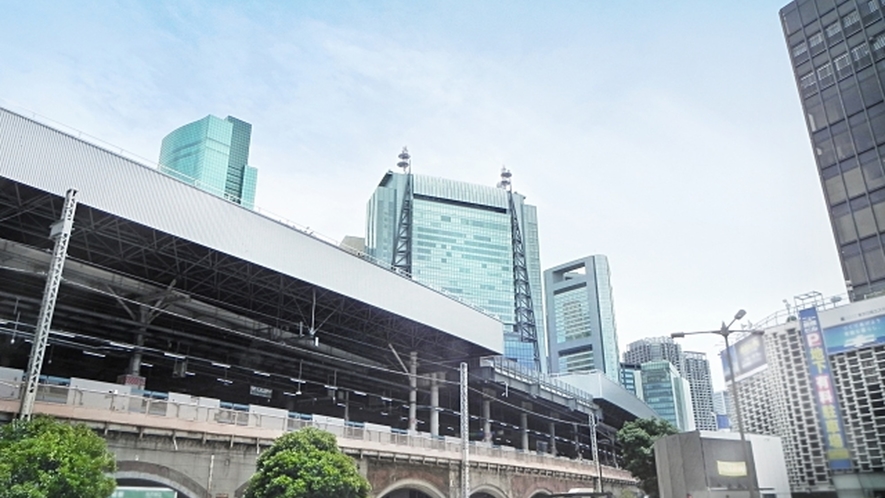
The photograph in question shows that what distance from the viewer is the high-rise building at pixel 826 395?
18.9 metres

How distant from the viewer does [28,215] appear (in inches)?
1249

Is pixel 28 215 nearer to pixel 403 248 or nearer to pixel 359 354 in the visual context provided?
pixel 359 354

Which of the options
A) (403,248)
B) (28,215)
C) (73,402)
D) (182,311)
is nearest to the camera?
(73,402)

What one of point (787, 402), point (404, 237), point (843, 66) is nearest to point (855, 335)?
point (787, 402)

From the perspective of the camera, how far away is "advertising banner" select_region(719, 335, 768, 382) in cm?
2147

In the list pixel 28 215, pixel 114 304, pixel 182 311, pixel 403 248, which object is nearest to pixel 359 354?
pixel 182 311

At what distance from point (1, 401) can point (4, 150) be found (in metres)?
10.8

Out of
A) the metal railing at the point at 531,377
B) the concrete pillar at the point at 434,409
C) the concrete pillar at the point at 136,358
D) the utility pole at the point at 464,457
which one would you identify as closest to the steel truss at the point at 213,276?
the concrete pillar at the point at 136,358

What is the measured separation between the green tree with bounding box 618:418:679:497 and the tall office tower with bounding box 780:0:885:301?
2512cm

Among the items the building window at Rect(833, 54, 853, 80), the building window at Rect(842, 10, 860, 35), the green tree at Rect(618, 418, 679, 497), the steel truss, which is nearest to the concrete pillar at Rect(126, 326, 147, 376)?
the steel truss

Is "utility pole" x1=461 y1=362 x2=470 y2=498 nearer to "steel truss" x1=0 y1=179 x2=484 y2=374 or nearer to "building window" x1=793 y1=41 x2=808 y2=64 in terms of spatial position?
"steel truss" x1=0 y1=179 x2=484 y2=374

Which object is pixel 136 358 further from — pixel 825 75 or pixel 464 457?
pixel 825 75

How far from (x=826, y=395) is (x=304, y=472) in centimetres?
1926

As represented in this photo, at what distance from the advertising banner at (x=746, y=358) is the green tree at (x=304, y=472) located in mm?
15868
